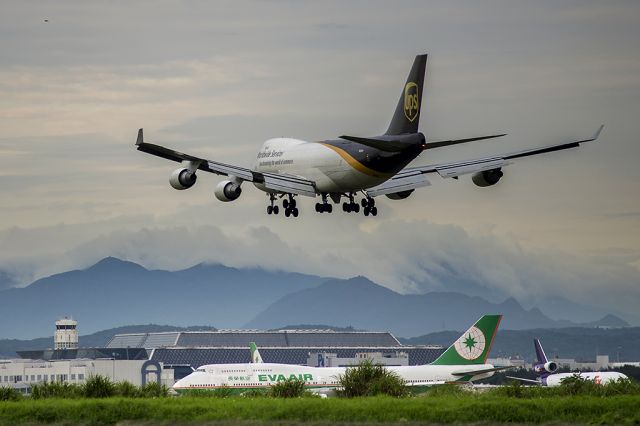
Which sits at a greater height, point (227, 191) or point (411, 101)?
point (411, 101)

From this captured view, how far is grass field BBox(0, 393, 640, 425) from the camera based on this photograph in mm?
74438

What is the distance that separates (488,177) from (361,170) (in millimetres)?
10417

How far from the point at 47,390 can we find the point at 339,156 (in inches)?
1256

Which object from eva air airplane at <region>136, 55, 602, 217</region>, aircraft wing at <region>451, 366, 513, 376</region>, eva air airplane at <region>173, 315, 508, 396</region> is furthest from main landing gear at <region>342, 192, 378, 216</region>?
aircraft wing at <region>451, 366, 513, 376</region>

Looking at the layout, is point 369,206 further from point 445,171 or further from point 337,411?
point 337,411

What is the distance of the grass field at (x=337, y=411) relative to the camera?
7444 centimetres

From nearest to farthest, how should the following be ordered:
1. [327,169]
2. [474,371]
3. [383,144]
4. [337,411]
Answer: [337,411] → [383,144] → [327,169] → [474,371]

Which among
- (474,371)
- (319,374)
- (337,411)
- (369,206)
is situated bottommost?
(337,411)

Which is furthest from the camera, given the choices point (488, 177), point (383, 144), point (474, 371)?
point (474, 371)

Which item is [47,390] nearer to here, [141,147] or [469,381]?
[141,147]

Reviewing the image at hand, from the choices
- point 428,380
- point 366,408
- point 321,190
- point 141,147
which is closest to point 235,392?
point 428,380

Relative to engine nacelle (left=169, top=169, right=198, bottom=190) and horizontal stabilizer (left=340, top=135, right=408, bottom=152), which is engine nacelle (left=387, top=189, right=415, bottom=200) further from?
engine nacelle (left=169, top=169, right=198, bottom=190)

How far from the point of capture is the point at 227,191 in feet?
358

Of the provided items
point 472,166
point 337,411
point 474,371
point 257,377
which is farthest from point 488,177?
point 474,371
